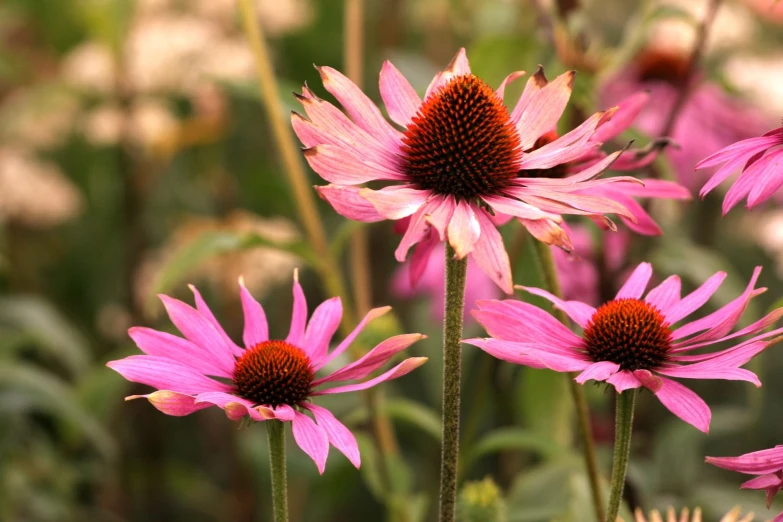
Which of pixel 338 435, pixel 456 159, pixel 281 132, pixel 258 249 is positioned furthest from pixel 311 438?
pixel 258 249

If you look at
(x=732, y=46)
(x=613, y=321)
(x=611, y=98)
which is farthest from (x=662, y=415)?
(x=613, y=321)

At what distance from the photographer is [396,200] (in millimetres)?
301

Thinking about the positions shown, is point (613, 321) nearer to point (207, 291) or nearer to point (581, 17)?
point (581, 17)

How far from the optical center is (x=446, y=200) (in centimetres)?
32

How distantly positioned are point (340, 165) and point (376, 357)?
64 millimetres

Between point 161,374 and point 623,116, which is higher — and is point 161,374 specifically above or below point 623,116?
below

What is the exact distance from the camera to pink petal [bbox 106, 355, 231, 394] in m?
0.30

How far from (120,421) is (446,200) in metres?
0.81

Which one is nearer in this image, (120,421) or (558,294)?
(558,294)

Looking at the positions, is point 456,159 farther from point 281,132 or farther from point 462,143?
point 281,132

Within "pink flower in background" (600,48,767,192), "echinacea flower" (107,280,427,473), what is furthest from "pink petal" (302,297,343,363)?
"pink flower in background" (600,48,767,192)

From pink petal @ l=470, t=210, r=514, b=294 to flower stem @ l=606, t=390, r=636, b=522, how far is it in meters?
0.06

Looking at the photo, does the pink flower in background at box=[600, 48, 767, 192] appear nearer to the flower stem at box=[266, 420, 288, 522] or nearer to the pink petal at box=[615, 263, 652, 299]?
the pink petal at box=[615, 263, 652, 299]

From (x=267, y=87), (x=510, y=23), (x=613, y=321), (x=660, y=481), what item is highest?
(x=510, y=23)
